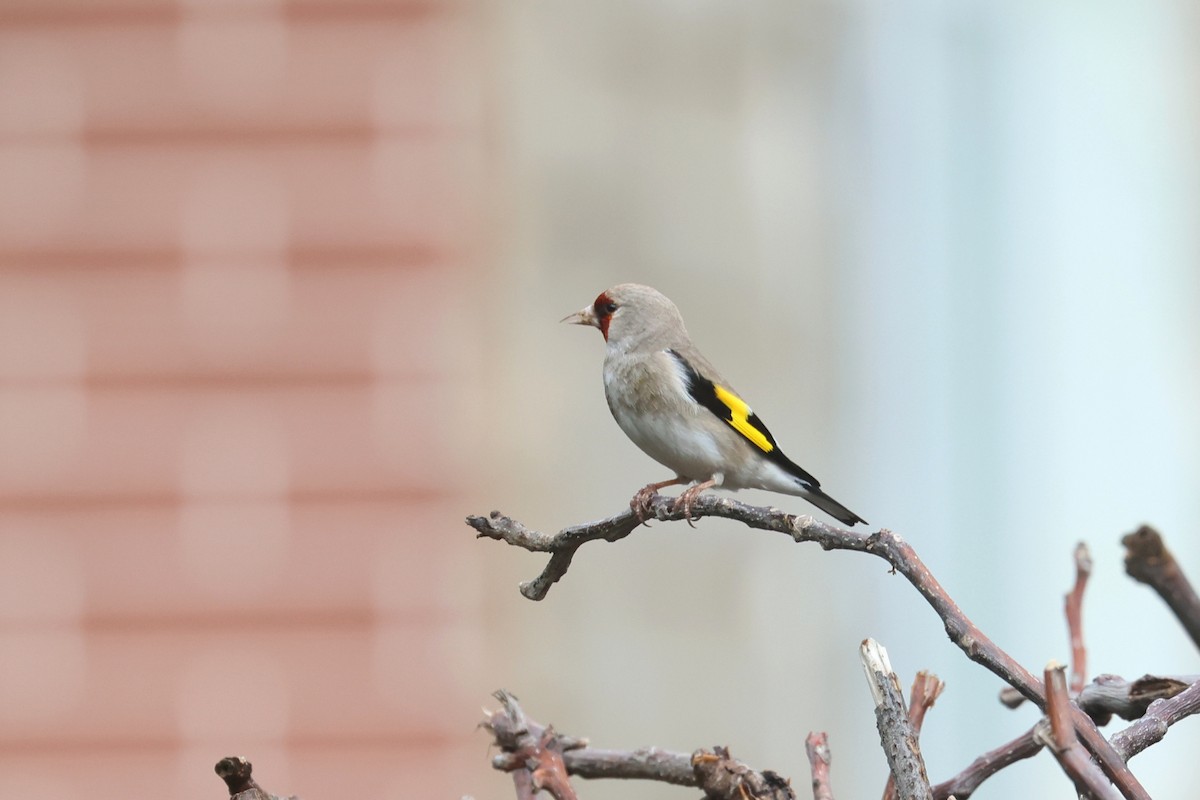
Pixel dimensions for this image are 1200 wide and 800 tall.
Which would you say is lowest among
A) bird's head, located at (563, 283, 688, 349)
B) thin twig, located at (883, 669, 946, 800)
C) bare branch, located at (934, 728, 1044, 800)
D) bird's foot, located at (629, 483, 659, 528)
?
bare branch, located at (934, 728, 1044, 800)

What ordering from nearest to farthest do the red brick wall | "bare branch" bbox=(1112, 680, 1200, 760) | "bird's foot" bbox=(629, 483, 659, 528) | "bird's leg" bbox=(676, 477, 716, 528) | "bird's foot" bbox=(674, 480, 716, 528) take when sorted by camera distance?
"bare branch" bbox=(1112, 680, 1200, 760)
"bird's foot" bbox=(629, 483, 659, 528)
"bird's foot" bbox=(674, 480, 716, 528)
"bird's leg" bbox=(676, 477, 716, 528)
the red brick wall

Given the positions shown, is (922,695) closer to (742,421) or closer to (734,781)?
(734,781)

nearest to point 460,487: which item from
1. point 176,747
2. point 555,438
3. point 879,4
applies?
point 555,438

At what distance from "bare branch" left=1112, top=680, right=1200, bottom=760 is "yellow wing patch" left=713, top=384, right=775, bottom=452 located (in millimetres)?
1318

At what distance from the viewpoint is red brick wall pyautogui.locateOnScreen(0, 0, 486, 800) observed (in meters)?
3.88

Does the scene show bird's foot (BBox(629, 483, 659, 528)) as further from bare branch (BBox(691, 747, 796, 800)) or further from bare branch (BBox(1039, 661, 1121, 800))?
bare branch (BBox(1039, 661, 1121, 800))

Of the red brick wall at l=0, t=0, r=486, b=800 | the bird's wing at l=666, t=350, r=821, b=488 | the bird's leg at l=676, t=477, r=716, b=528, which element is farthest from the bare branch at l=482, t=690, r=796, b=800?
the red brick wall at l=0, t=0, r=486, b=800

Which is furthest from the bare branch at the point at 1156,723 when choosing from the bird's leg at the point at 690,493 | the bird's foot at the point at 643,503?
the bird's leg at the point at 690,493

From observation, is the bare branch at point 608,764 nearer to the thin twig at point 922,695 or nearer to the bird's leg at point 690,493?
the thin twig at point 922,695

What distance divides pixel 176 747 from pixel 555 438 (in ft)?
4.37

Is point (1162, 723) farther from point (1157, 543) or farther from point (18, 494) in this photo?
point (18, 494)

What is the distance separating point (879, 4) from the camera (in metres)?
4.61

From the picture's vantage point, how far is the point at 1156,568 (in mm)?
956

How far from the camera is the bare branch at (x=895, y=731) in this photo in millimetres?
958
